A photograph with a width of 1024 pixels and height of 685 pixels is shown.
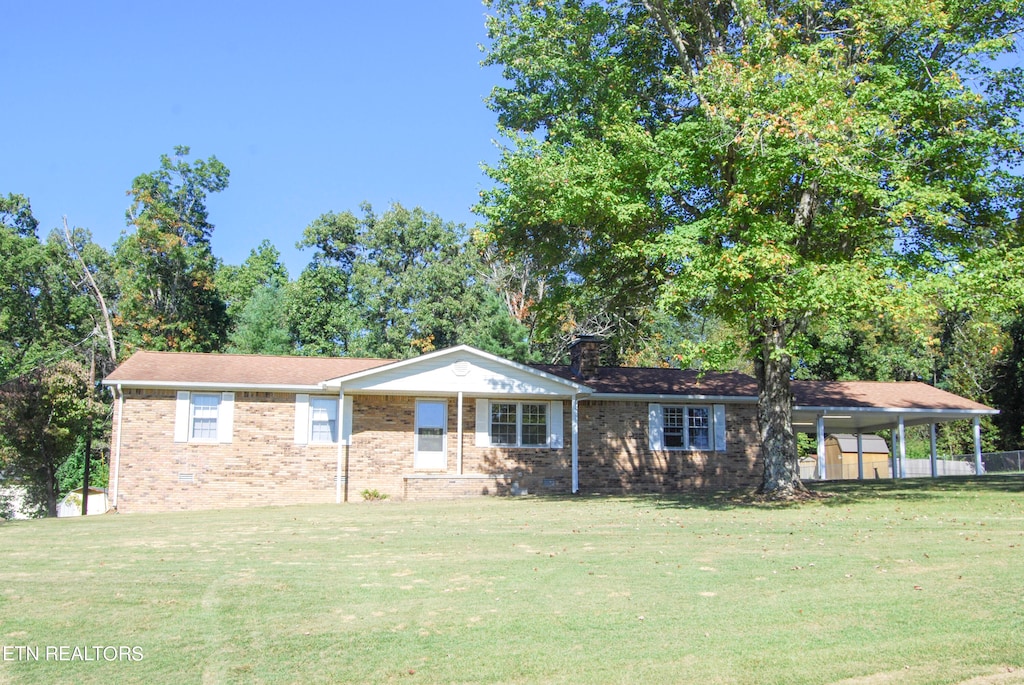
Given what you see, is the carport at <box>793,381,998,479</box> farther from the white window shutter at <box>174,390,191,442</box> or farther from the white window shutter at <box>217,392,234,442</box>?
the white window shutter at <box>174,390,191,442</box>

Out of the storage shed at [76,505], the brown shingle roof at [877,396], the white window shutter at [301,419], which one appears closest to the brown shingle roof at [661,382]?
the brown shingle roof at [877,396]

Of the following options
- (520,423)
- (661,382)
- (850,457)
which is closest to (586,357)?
(661,382)

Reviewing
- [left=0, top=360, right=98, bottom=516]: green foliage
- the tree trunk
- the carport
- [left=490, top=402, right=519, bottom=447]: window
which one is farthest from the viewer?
the carport

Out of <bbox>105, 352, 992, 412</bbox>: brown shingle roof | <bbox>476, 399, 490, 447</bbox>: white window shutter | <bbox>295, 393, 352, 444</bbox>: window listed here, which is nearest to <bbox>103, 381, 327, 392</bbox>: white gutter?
<bbox>105, 352, 992, 412</bbox>: brown shingle roof

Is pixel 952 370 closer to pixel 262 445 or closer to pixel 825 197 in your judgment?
pixel 825 197

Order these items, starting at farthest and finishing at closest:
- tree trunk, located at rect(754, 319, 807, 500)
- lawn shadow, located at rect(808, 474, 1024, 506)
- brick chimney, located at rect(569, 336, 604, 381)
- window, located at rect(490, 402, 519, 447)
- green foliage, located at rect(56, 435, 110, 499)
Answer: green foliage, located at rect(56, 435, 110, 499), brick chimney, located at rect(569, 336, 604, 381), window, located at rect(490, 402, 519, 447), lawn shadow, located at rect(808, 474, 1024, 506), tree trunk, located at rect(754, 319, 807, 500)

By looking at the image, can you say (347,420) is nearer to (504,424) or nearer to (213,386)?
(213,386)

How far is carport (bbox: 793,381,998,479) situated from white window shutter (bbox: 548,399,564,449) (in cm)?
693

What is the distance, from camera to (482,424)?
2342 centimetres

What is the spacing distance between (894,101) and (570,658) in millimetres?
12622

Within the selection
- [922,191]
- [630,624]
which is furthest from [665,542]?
[922,191]

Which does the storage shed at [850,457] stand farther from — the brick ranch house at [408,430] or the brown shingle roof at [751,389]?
the brick ranch house at [408,430]

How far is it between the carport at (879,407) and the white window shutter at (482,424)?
8953mm

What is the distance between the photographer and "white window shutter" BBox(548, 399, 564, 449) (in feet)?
78.1
